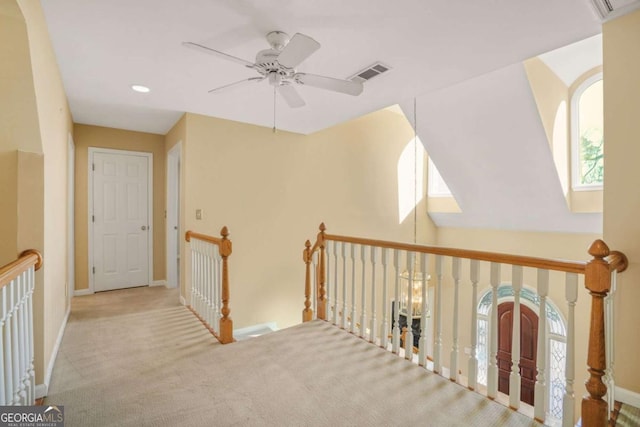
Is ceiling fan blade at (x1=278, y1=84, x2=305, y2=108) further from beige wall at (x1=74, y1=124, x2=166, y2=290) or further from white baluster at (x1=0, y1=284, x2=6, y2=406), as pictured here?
beige wall at (x1=74, y1=124, x2=166, y2=290)

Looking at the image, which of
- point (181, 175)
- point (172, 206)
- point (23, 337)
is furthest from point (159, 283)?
point (23, 337)

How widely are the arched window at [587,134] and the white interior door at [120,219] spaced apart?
601 cm

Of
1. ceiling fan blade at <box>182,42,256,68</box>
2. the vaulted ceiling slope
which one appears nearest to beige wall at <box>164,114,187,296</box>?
ceiling fan blade at <box>182,42,256,68</box>

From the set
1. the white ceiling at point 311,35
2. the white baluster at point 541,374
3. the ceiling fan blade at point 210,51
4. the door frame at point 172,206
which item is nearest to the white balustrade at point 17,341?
the ceiling fan blade at point 210,51

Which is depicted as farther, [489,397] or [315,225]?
[315,225]

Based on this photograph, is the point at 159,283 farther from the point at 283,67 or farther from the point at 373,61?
the point at 373,61

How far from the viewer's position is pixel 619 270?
193 cm

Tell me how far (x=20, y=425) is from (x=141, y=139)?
13.9 feet

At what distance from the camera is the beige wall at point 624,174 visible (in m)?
1.96

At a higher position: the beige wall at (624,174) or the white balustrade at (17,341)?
the beige wall at (624,174)

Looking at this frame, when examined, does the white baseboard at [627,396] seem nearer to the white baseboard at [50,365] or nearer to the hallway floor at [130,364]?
the hallway floor at [130,364]

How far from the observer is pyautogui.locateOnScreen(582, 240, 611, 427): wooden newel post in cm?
150

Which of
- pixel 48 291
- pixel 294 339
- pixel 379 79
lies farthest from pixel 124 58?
pixel 294 339

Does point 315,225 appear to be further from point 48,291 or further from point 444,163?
point 48,291
